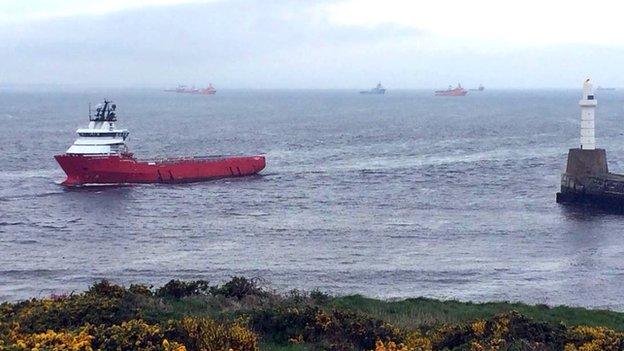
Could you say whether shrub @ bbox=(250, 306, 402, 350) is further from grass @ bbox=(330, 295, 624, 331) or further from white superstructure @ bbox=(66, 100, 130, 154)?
white superstructure @ bbox=(66, 100, 130, 154)

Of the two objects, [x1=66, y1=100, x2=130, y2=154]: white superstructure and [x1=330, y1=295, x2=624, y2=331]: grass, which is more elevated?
[x1=66, y1=100, x2=130, y2=154]: white superstructure

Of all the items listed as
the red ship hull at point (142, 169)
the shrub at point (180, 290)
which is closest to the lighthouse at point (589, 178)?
the red ship hull at point (142, 169)

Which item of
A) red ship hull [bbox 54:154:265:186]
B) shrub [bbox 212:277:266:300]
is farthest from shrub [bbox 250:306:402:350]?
red ship hull [bbox 54:154:265:186]

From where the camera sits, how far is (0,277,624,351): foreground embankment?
1321 centimetres

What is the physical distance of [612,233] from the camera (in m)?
40.6

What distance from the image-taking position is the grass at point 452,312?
1788 cm

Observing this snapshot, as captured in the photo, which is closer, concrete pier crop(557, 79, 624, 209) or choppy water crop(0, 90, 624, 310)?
choppy water crop(0, 90, 624, 310)

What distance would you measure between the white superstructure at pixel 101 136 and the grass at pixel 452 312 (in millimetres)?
41691

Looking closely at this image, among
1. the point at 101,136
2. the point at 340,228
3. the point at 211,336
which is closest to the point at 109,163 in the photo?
the point at 101,136

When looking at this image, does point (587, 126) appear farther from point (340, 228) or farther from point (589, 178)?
point (340, 228)

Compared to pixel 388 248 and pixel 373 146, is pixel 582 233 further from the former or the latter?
pixel 373 146

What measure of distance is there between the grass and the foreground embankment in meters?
0.06

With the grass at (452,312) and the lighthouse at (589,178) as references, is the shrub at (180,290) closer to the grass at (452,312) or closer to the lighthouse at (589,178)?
the grass at (452,312)

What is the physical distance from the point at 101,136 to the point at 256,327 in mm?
46263
